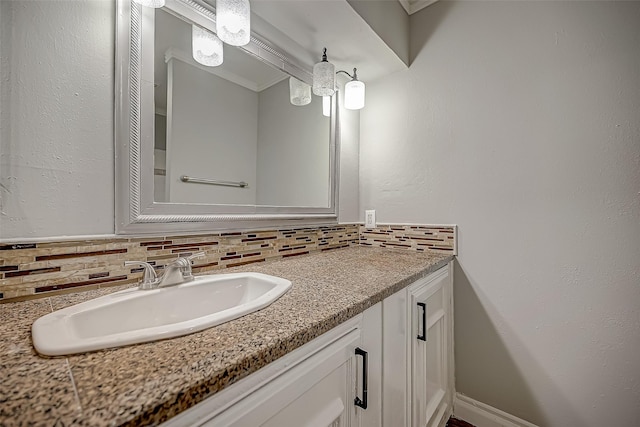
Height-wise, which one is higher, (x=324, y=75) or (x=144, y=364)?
(x=324, y=75)

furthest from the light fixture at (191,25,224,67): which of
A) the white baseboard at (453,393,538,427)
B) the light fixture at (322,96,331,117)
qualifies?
the white baseboard at (453,393,538,427)

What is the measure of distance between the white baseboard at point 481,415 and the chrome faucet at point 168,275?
4.59 feet

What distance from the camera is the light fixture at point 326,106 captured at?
4.85ft

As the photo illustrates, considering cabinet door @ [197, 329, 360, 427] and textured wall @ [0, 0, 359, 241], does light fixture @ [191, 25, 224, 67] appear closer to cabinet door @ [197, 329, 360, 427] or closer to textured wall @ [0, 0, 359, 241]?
textured wall @ [0, 0, 359, 241]

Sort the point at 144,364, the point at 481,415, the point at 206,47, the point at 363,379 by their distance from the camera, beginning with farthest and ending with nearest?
the point at 481,415
the point at 206,47
the point at 363,379
the point at 144,364

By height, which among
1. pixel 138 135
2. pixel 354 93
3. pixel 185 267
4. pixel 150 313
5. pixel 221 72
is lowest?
pixel 150 313

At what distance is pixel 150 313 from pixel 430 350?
1040 mm

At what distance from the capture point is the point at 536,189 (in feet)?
3.68

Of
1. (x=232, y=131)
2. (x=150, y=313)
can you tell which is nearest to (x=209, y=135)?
(x=232, y=131)

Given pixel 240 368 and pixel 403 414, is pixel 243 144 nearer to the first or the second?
pixel 240 368

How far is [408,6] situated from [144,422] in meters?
1.95

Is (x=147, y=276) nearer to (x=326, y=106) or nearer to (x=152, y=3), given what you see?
(x=152, y=3)

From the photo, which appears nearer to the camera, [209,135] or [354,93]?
[209,135]

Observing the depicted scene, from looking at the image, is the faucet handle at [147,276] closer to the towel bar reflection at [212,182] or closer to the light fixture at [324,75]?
the towel bar reflection at [212,182]
